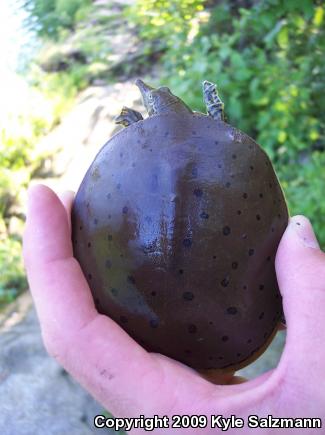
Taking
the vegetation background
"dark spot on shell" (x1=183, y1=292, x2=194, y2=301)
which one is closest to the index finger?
"dark spot on shell" (x1=183, y1=292, x2=194, y2=301)

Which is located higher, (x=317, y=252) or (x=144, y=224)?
(x=144, y=224)

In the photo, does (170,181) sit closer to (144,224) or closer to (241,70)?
(144,224)

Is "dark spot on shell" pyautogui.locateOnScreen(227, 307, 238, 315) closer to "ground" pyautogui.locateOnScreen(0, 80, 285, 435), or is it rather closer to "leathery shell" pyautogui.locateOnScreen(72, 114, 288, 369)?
"leathery shell" pyautogui.locateOnScreen(72, 114, 288, 369)

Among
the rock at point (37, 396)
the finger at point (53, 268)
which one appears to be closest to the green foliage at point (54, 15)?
the rock at point (37, 396)

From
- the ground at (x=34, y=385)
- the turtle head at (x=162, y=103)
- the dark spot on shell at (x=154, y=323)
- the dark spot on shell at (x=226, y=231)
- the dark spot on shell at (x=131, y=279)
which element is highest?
the turtle head at (x=162, y=103)

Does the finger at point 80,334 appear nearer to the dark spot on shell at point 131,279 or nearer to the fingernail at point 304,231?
the dark spot on shell at point 131,279

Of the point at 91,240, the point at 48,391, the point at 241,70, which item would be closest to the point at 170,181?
the point at 91,240

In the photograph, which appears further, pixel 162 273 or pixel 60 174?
pixel 60 174
